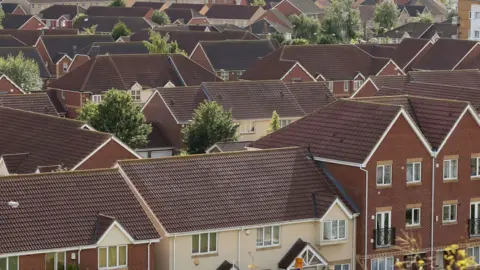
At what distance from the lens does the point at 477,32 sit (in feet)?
458

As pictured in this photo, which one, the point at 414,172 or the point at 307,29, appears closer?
the point at 414,172

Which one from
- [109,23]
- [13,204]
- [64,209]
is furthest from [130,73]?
[109,23]

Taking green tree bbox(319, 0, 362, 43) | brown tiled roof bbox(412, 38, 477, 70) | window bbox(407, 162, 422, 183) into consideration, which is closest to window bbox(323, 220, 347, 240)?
window bbox(407, 162, 422, 183)

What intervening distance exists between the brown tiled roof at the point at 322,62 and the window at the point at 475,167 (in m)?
53.6

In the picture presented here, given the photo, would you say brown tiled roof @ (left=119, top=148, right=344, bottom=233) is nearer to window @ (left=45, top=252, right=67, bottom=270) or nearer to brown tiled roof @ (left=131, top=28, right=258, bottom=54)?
window @ (left=45, top=252, right=67, bottom=270)

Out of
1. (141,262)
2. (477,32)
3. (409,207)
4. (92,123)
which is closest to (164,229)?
(141,262)

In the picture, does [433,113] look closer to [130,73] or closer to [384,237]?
[384,237]

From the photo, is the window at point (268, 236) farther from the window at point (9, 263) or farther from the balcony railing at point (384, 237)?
the window at point (9, 263)

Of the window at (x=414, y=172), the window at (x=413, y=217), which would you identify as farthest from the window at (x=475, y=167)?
the window at (x=413, y=217)

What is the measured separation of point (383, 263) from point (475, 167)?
4843 mm

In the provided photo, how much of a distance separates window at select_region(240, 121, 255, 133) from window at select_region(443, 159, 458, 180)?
3311 centimetres

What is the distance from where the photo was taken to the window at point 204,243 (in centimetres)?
4131

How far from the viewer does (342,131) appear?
4638 cm

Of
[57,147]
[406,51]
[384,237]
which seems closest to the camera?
[384,237]
